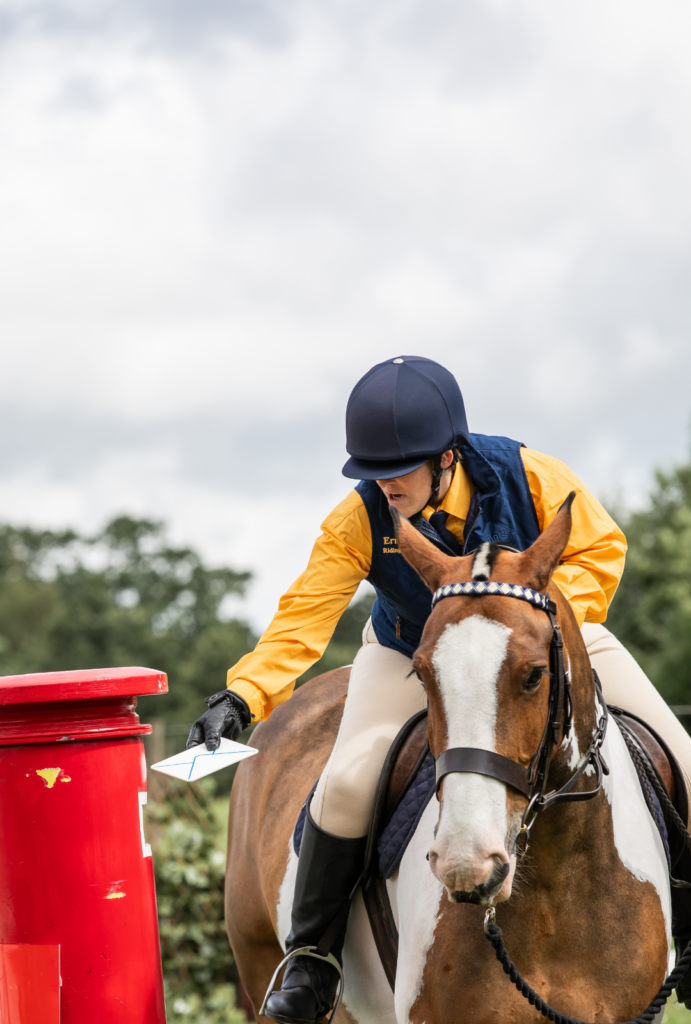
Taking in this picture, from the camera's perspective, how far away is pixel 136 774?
3.01 meters

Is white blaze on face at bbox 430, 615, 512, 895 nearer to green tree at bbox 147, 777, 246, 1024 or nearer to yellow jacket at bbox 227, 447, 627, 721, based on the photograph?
yellow jacket at bbox 227, 447, 627, 721

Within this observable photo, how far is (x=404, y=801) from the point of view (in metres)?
3.26

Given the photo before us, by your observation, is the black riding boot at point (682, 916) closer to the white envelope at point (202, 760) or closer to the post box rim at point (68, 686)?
Answer: the white envelope at point (202, 760)

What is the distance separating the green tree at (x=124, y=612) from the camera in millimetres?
48438

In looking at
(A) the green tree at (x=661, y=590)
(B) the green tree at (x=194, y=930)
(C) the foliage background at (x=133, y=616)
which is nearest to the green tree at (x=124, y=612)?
(C) the foliage background at (x=133, y=616)

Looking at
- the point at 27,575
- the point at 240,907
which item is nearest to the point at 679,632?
the point at 240,907

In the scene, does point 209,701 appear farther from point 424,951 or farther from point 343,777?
point 424,951

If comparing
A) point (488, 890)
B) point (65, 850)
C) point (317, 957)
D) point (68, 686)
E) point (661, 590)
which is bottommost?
point (317, 957)

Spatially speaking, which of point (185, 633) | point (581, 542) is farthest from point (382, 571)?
point (185, 633)

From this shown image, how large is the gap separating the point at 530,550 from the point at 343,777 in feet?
4.10

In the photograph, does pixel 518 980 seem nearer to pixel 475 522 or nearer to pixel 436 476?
pixel 475 522

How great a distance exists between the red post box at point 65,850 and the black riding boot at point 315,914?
24.5 inches

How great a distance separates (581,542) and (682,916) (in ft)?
3.95

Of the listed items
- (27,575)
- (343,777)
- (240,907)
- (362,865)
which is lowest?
(240,907)
